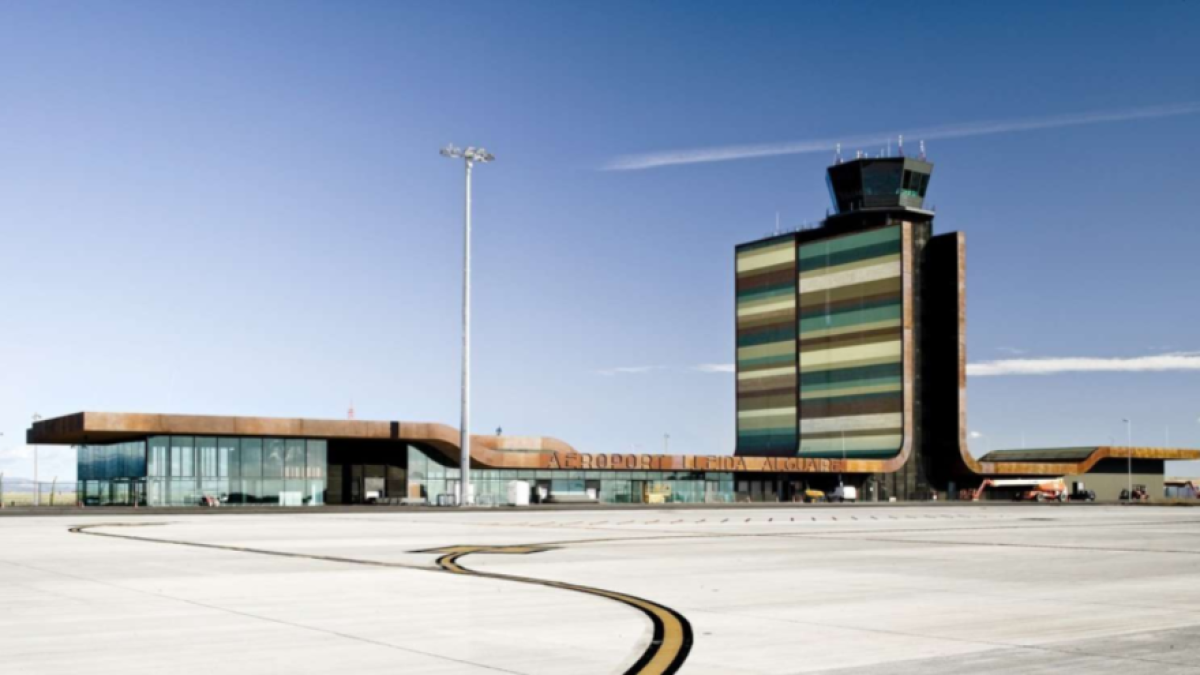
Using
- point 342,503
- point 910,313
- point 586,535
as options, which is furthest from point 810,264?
point 586,535

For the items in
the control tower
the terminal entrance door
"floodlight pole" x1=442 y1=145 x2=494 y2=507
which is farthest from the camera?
the control tower

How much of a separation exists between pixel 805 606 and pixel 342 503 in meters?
83.9

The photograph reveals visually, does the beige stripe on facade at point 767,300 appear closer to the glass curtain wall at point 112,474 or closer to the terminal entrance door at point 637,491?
the terminal entrance door at point 637,491

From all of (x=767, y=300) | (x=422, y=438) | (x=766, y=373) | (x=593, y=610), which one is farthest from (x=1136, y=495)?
(x=593, y=610)

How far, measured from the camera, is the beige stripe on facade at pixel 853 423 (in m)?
144

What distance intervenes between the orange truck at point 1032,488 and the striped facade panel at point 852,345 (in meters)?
14.6

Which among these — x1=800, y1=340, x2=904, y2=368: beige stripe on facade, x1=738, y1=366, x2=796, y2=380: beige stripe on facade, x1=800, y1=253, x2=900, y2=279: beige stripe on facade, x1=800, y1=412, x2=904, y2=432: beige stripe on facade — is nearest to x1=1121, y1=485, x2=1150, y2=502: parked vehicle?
x1=800, y1=412, x2=904, y2=432: beige stripe on facade

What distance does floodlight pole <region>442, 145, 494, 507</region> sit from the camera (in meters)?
81.6

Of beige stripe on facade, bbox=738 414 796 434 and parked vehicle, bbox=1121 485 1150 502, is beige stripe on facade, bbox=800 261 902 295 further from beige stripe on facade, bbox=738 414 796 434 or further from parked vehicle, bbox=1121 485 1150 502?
parked vehicle, bbox=1121 485 1150 502

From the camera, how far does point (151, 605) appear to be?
15.8m

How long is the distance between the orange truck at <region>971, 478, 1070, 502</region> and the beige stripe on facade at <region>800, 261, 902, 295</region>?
28.4 metres

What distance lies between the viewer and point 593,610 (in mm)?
15328

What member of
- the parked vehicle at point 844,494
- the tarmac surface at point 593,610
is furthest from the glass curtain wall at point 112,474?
the parked vehicle at point 844,494

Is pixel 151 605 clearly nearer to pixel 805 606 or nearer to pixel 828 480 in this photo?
pixel 805 606
